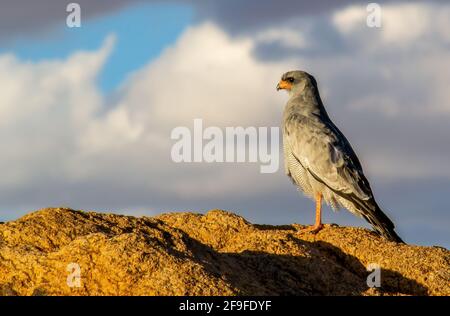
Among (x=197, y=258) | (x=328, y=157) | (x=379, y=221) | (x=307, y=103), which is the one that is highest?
(x=307, y=103)

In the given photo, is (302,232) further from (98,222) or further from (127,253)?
(127,253)

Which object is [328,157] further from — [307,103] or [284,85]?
[284,85]

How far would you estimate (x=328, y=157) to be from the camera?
15.5 metres

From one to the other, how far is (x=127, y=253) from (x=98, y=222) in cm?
255

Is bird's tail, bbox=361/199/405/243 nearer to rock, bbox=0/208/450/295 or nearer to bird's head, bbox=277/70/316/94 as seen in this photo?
rock, bbox=0/208/450/295

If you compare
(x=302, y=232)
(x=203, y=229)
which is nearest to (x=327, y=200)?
(x=302, y=232)

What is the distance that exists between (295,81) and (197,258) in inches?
278

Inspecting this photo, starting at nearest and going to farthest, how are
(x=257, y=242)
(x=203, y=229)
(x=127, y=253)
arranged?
(x=127, y=253) → (x=257, y=242) → (x=203, y=229)

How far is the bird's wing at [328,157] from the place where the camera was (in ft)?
50.5

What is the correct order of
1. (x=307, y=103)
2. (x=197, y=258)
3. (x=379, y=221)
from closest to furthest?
(x=197, y=258) → (x=379, y=221) → (x=307, y=103)

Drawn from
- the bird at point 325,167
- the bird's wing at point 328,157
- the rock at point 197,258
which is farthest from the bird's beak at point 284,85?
the rock at point 197,258

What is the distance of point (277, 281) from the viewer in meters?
11.4

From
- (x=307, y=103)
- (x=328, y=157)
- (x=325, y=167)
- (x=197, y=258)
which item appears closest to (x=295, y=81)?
(x=307, y=103)

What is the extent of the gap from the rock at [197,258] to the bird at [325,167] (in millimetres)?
516
